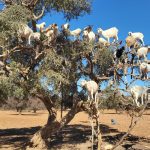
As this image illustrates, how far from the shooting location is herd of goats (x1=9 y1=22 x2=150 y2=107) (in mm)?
14269

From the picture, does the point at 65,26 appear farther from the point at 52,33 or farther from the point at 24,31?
the point at 24,31

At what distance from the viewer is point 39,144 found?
1839 cm

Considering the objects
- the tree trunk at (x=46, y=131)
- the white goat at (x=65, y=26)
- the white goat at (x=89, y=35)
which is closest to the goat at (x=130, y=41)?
the white goat at (x=89, y=35)

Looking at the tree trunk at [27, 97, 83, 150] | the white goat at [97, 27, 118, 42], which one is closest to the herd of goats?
the white goat at [97, 27, 118, 42]

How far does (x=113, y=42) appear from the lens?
17625 millimetres

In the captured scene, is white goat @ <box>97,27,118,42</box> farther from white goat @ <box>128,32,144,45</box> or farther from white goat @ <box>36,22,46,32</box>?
white goat @ <box>36,22,46,32</box>

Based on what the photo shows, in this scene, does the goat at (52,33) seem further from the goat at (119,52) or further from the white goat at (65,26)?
the goat at (119,52)

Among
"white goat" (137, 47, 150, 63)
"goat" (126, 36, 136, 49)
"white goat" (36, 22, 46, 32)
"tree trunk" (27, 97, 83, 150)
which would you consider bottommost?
"tree trunk" (27, 97, 83, 150)

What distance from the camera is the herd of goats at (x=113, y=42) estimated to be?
14.3 metres

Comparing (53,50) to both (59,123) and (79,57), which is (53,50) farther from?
(59,123)

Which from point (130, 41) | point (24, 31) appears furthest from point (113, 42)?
point (24, 31)

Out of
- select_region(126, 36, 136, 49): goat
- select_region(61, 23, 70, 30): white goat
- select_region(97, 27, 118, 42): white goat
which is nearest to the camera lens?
select_region(126, 36, 136, 49): goat

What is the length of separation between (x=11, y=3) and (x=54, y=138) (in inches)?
314

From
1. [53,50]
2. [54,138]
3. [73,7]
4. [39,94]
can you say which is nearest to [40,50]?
[53,50]
